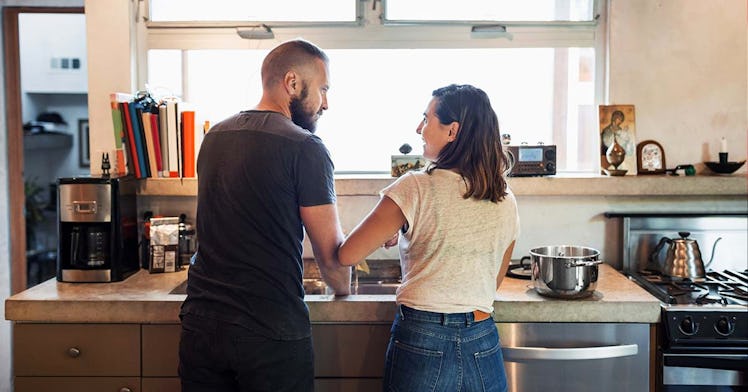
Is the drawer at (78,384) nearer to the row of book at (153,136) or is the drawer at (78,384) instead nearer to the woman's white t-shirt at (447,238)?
the row of book at (153,136)

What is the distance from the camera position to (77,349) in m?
2.18

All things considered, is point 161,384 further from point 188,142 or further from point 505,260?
point 505,260

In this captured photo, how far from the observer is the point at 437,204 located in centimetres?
173

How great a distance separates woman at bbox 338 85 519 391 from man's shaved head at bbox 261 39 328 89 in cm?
36

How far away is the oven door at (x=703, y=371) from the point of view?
83.8 inches

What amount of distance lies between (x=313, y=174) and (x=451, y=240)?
1.22 ft

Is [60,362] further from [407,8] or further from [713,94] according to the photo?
[713,94]

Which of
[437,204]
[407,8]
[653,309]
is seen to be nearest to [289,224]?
[437,204]

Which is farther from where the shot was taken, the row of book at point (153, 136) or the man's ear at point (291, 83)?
the row of book at point (153, 136)

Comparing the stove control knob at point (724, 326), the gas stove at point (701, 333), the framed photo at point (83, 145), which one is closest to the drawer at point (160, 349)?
the gas stove at point (701, 333)

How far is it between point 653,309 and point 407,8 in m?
1.45

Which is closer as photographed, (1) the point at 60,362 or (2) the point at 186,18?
(1) the point at 60,362

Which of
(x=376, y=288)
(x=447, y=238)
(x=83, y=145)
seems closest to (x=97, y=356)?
(x=376, y=288)

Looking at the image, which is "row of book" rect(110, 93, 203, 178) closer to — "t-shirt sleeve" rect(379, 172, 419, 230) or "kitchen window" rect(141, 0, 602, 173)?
"kitchen window" rect(141, 0, 602, 173)
